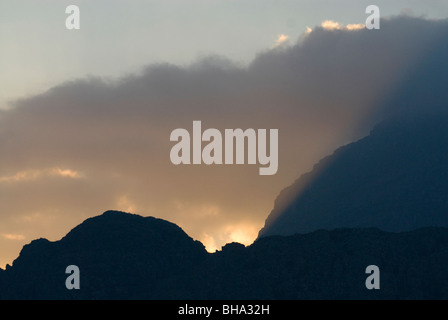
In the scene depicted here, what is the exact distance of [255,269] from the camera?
6836 inches

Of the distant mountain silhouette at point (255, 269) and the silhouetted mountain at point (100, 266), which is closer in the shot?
the distant mountain silhouette at point (255, 269)

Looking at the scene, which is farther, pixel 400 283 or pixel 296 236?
pixel 296 236

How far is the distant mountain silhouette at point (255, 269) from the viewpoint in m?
164

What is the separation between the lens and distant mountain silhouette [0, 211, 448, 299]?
164375mm

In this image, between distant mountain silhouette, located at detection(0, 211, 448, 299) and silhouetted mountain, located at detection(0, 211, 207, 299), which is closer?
distant mountain silhouette, located at detection(0, 211, 448, 299)

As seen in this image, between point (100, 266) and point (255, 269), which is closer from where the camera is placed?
point (255, 269)

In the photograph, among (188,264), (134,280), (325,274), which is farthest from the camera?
(188,264)

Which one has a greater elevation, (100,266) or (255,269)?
(100,266)

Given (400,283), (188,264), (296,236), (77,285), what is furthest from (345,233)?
(77,285)

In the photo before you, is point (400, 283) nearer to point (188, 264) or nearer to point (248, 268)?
point (248, 268)

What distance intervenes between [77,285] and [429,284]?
79699mm
